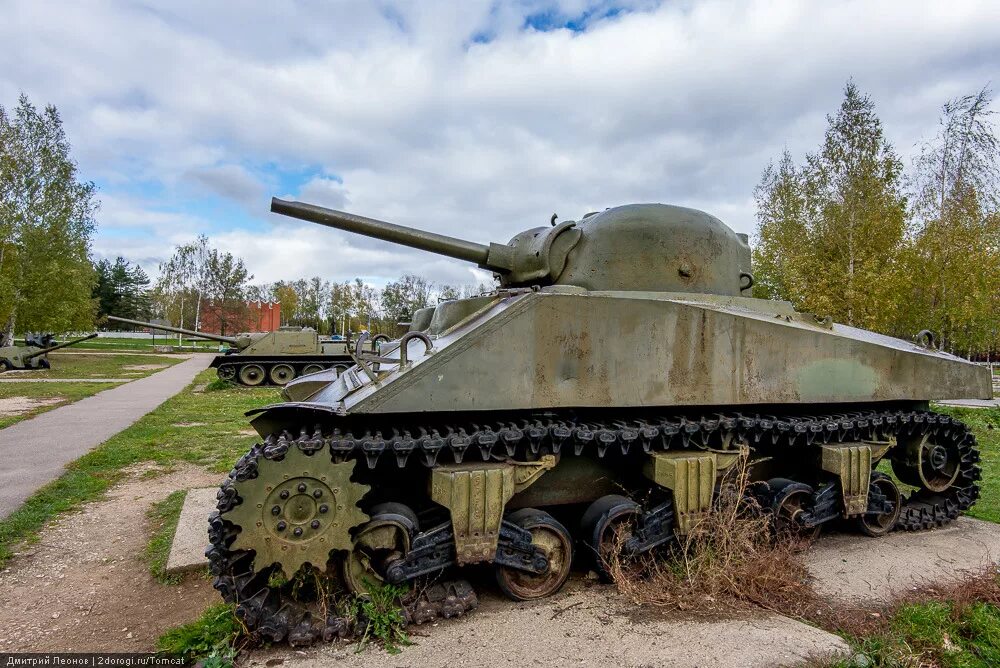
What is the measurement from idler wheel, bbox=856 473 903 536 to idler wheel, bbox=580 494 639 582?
8.96ft

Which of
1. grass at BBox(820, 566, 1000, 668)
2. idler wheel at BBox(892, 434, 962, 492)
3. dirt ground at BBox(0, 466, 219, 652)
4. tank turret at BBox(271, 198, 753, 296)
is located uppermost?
tank turret at BBox(271, 198, 753, 296)

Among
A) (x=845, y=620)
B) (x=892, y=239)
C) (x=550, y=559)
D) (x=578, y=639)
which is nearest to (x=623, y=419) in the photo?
(x=550, y=559)

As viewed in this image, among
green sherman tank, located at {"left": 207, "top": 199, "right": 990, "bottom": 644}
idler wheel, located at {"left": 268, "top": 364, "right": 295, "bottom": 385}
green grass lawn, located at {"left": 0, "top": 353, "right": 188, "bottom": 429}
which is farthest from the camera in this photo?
idler wheel, located at {"left": 268, "top": 364, "right": 295, "bottom": 385}

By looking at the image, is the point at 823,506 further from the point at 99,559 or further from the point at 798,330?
the point at 99,559

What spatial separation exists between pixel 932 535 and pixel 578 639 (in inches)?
172

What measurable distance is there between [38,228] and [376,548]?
32.7m

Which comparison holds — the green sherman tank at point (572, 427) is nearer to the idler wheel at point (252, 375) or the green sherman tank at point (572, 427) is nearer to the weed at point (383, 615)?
the weed at point (383, 615)

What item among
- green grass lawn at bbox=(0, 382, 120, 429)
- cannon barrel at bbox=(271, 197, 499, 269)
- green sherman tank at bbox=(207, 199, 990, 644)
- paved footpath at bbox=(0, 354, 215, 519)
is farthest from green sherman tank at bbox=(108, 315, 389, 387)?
green sherman tank at bbox=(207, 199, 990, 644)

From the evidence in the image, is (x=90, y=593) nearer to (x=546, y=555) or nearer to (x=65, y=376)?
(x=546, y=555)

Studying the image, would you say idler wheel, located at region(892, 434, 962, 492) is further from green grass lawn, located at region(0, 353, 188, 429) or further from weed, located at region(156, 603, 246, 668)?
green grass lawn, located at region(0, 353, 188, 429)

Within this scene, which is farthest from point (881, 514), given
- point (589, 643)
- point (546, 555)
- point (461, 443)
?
point (461, 443)

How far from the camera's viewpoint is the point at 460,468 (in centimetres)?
428

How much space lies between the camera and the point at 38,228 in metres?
28.8

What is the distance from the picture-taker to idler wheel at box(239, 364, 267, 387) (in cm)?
2208
